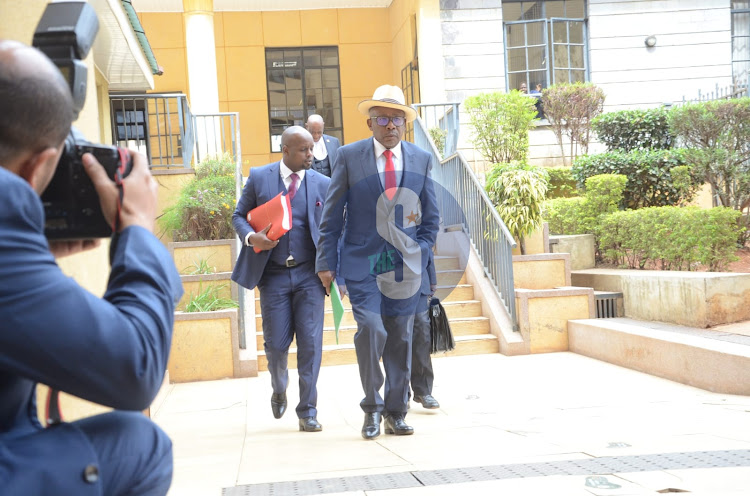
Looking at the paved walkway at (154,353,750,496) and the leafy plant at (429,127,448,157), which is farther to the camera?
the leafy plant at (429,127,448,157)

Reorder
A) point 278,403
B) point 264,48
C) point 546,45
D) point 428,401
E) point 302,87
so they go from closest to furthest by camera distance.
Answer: point 278,403 < point 428,401 < point 546,45 < point 264,48 < point 302,87

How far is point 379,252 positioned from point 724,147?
7898mm

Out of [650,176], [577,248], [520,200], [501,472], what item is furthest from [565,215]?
[501,472]

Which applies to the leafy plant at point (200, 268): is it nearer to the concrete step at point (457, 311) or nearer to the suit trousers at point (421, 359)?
the concrete step at point (457, 311)

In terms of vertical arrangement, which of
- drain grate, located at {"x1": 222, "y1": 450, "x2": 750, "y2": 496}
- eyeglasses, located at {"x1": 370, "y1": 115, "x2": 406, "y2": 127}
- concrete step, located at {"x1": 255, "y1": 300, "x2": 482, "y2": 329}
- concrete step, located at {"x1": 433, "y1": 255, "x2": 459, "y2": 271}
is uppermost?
eyeglasses, located at {"x1": 370, "y1": 115, "x2": 406, "y2": 127}

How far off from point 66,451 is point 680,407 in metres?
4.87

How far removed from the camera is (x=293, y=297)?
558 cm

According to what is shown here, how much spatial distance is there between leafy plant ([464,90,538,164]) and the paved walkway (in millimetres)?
6060

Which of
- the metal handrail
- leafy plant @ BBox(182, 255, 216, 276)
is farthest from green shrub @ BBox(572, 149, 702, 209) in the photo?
leafy plant @ BBox(182, 255, 216, 276)

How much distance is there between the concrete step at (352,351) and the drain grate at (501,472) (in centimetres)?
466

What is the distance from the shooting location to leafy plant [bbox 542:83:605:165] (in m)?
15.0

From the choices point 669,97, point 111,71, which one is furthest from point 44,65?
point 669,97

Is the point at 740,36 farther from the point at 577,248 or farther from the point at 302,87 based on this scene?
the point at 302,87

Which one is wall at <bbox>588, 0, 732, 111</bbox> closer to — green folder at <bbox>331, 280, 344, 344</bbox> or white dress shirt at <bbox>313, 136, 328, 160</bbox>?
white dress shirt at <bbox>313, 136, 328, 160</bbox>
